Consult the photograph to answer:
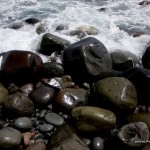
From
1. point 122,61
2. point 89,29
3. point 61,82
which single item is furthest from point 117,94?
point 89,29

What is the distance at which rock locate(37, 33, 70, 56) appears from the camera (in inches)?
318

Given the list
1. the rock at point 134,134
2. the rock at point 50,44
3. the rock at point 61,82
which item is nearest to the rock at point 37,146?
the rock at point 134,134

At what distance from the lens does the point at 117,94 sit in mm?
5996

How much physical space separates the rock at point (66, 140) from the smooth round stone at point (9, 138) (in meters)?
0.60

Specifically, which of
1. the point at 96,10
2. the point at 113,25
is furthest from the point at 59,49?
the point at 96,10

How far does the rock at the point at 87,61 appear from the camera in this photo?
23.1ft

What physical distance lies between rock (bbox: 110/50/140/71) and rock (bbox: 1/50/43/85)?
6.72 feet

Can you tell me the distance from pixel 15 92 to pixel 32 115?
34.5 inches

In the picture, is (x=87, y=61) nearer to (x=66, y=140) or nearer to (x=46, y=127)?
(x=46, y=127)

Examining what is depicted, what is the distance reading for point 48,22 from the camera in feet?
36.1

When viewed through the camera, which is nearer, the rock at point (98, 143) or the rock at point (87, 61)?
the rock at point (98, 143)

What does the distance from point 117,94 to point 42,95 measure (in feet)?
5.37

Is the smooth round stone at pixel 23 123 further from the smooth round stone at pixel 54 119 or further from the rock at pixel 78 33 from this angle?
the rock at pixel 78 33

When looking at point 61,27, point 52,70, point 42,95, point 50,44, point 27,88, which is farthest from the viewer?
point 61,27
